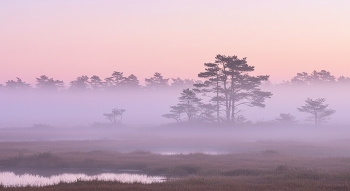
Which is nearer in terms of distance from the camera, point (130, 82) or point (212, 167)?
point (212, 167)

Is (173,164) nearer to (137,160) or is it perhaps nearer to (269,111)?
(137,160)

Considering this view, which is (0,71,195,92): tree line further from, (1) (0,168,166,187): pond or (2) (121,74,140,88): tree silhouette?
(1) (0,168,166,187): pond

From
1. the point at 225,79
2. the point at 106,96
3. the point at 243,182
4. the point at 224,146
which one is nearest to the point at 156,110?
the point at 106,96

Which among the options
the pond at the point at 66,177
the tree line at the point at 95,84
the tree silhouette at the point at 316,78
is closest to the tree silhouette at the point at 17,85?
the tree line at the point at 95,84

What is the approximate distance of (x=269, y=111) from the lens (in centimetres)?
16888

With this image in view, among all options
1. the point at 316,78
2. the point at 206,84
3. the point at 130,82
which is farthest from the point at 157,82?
the point at 206,84

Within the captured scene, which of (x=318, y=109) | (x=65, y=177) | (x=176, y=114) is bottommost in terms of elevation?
(x=65, y=177)

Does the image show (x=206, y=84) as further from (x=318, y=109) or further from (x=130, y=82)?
(x=130, y=82)

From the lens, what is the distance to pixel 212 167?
3388 centimetres

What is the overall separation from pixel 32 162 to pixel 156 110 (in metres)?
138

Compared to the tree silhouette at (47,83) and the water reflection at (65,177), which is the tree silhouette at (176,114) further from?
the tree silhouette at (47,83)

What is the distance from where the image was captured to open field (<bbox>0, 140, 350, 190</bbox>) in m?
23.4

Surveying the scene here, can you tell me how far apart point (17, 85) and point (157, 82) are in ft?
200

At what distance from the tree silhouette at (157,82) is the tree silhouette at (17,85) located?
51.9 m
